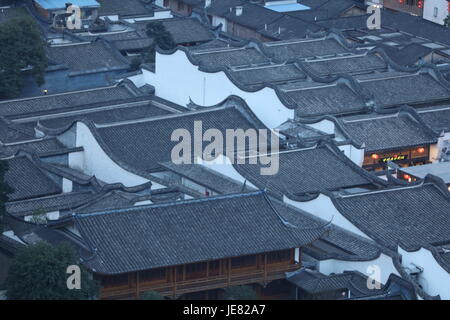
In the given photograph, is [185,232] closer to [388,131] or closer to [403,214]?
[403,214]

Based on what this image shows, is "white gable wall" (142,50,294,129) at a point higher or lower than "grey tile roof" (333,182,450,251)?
lower

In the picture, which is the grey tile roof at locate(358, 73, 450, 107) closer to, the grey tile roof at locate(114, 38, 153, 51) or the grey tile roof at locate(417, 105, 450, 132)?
the grey tile roof at locate(417, 105, 450, 132)

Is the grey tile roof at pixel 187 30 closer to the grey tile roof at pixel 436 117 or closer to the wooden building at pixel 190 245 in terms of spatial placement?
the grey tile roof at pixel 436 117

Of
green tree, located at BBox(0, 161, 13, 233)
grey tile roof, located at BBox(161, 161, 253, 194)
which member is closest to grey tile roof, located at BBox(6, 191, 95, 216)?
green tree, located at BBox(0, 161, 13, 233)

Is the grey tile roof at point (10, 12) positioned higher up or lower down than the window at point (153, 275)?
lower down

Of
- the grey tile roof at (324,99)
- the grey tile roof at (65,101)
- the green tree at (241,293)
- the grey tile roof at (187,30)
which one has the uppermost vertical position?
the green tree at (241,293)

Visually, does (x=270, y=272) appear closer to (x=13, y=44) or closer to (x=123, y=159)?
(x=123, y=159)

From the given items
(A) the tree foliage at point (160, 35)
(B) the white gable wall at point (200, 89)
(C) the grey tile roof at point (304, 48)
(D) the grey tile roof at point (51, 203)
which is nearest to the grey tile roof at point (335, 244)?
(D) the grey tile roof at point (51, 203)
